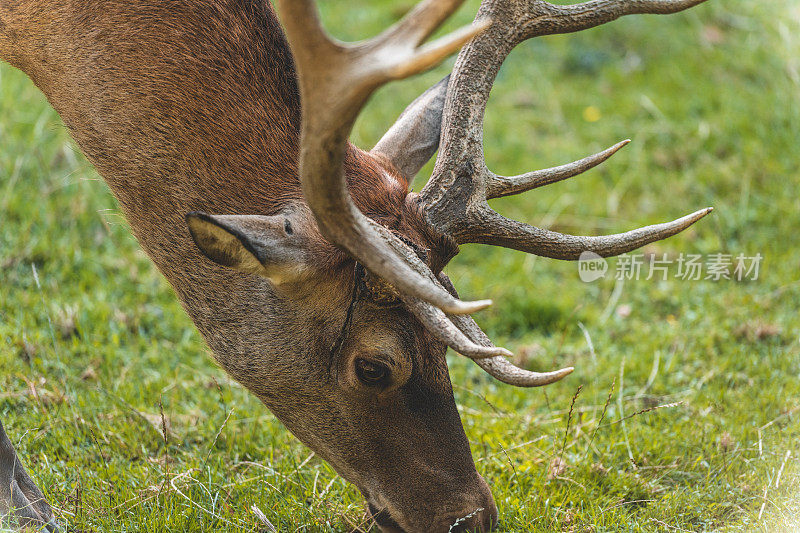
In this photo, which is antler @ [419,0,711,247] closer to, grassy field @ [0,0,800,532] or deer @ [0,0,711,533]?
deer @ [0,0,711,533]

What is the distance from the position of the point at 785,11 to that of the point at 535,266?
4.41m

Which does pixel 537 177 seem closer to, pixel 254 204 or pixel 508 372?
pixel 508 372

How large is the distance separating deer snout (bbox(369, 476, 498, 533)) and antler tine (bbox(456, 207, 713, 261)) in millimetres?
880

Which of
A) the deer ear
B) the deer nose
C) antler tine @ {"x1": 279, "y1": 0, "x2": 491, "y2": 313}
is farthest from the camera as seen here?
the deer nose

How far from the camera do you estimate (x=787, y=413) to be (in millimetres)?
4273

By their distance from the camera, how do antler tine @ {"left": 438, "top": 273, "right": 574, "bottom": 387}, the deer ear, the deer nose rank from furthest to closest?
the deer nose → antler tine @ {"left": 438, "top": 273, "right": 574, "bottom": 387} → the deer ear

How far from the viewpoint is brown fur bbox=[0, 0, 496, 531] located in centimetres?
314

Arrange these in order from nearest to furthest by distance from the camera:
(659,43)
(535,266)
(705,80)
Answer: (535,266) < (705,80) < (659,43)

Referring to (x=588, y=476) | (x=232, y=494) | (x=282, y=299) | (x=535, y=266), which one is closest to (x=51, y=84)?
(x=282, y=299)

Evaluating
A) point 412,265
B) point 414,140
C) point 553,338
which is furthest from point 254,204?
point 553,338

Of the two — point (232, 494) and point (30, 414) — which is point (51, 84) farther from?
point (232, 494)

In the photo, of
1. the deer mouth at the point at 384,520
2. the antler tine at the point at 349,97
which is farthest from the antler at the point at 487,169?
the deer mouth at the point at 384,520

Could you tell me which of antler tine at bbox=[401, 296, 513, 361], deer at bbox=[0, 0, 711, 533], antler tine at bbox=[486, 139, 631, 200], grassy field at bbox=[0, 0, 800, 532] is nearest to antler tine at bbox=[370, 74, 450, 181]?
deer at bbox=[0, 0, 711, 533]

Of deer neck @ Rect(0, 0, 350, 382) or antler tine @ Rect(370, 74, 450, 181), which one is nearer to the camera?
deer neck @ Rect(0, 0, 350, 382)
